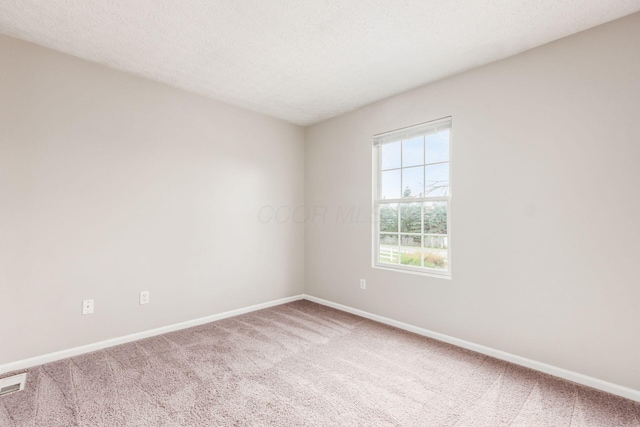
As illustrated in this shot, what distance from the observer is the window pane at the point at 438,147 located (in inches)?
116

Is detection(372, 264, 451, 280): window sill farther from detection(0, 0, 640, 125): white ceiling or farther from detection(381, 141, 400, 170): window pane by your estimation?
detection(0, 0, 640, 125): white ceiling

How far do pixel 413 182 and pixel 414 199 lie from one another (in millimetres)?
197

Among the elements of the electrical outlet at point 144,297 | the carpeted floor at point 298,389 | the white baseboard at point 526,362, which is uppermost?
the electrical outlet at point 144,297

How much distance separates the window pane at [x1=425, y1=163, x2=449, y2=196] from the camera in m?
2.97

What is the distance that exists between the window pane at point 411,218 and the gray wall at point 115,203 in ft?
5.82

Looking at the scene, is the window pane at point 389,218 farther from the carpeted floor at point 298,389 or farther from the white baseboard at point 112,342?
the white baseboard at point 112,342

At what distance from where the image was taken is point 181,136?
319cm

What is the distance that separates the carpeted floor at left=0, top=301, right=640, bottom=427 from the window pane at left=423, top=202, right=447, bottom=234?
3.60 feet

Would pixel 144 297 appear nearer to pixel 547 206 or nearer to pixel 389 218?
pixel 389 218

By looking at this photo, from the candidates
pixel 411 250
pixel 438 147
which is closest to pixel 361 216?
pixel 411 250

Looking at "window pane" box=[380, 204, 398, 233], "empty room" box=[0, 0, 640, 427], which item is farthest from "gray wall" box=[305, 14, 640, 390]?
"window pane" box=[380, 204, 398, 233]

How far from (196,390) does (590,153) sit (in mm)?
3234

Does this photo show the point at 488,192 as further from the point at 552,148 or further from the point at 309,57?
the point at 309,57

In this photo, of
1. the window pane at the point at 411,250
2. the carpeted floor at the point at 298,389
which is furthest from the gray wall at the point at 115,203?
the window pane at the point at 411,250
